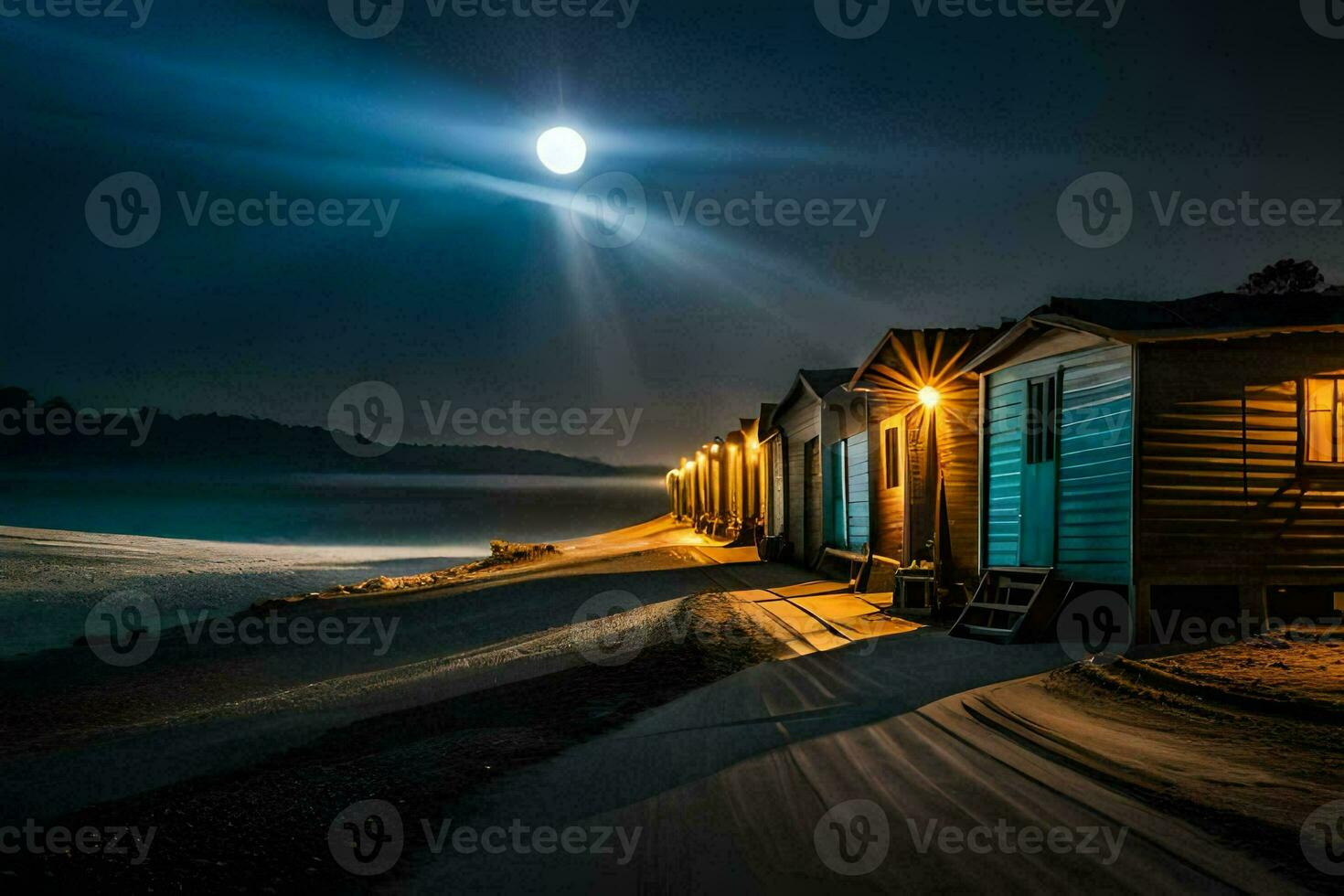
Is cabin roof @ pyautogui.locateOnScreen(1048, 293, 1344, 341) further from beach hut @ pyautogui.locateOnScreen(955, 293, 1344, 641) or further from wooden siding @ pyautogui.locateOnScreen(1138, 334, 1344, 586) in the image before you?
wooden siding @ pyautogui.locateOnScreen(1138, 334, 1344, 586)

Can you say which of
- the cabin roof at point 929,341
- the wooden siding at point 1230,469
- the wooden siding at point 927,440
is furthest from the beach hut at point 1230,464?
the cabin roof at point 929,341

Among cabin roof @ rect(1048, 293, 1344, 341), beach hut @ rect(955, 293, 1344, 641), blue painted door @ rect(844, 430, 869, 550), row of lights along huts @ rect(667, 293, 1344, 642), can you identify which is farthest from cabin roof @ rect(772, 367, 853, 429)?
beach hut @ rect(955, 293, 1344, 641)

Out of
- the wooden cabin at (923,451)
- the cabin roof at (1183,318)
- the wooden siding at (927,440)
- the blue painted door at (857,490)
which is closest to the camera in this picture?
the cabin roof at (1183,318)

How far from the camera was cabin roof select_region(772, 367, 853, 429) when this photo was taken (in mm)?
22828

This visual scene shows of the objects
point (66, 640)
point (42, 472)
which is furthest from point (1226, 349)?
point (42, 472)

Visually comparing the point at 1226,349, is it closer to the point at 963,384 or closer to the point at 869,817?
the point at 963,384

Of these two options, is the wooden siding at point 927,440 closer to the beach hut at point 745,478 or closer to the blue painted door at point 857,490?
the blue painted door at point 857,490

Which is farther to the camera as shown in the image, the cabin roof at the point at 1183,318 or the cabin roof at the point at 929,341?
the cabin roof at the point at 929,341

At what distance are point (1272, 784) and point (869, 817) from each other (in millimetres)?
2698

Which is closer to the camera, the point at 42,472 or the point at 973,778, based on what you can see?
the point at 973,778

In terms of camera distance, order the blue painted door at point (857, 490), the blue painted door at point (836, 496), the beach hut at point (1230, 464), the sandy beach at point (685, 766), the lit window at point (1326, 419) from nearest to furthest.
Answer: the sandy beach at point (685, 766) → the beach hut at point (1230, 464) → the lit window at point (1326, 419) → the blue painted door at point (857, 490) → the blue painted door at point (836, 496)

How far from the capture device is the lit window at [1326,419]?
400 inches

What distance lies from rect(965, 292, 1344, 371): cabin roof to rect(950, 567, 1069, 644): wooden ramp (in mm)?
3430

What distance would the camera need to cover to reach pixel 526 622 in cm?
1691
